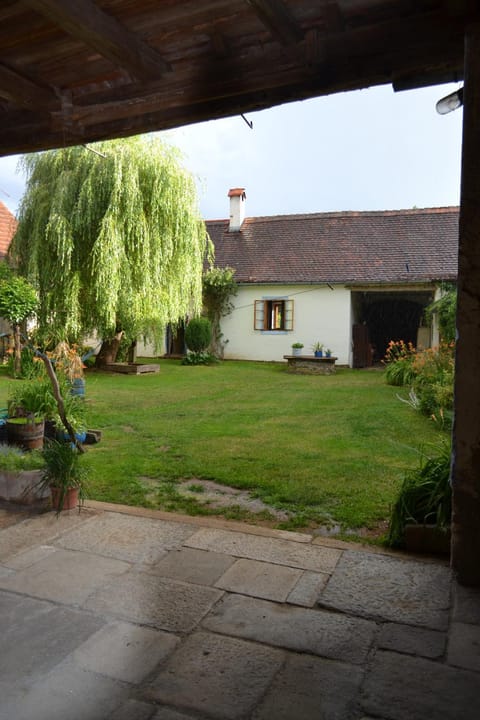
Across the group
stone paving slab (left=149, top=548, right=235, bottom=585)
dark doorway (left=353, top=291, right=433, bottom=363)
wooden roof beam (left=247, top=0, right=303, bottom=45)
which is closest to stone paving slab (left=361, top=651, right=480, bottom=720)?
stone paving slab (left=149, top=548, right=235, bottom=585)

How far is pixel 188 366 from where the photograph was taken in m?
15.7

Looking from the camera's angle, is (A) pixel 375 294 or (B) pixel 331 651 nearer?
(B) pixel 331 651

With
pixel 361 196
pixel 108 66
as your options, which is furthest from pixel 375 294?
pixel 108 66

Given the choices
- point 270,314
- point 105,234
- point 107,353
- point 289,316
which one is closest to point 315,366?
point 289,316

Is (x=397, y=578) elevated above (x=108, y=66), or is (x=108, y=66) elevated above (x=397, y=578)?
(x=108, y=66)

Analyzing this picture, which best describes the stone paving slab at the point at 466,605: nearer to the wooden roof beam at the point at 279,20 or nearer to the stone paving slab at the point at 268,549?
the stone paving slab at the point at 268,549

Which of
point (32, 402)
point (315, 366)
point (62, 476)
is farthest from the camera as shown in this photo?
point (315, 366)

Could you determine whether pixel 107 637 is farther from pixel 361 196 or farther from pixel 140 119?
pixel 361 196

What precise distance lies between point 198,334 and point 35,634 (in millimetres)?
14349

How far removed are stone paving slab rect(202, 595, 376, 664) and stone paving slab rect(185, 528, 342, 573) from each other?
0.48m

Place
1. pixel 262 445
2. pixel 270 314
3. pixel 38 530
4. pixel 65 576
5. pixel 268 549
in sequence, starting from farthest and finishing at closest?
pixel 270 314
pixel 262 445
pixel 38 530
pixel 268 549
pixel 65 576

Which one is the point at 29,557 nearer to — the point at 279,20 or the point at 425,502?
the point at 425,502

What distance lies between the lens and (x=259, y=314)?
17.5 m

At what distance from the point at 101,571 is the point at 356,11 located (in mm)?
2943
